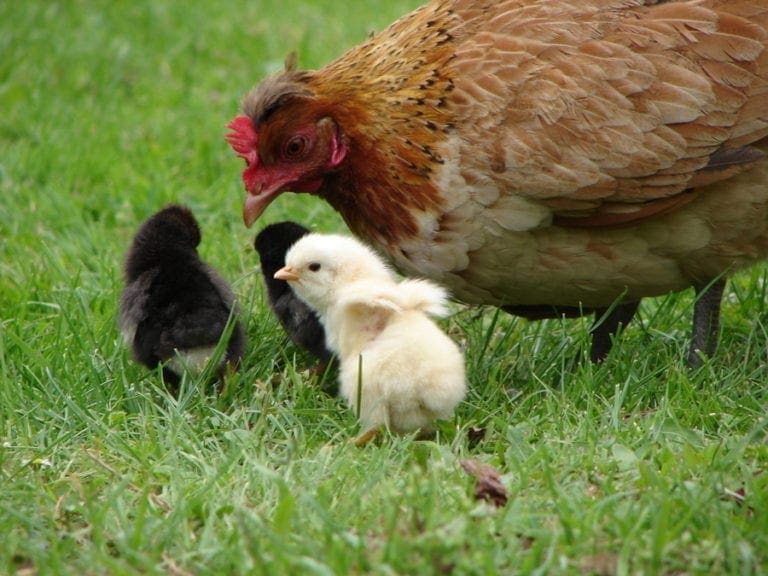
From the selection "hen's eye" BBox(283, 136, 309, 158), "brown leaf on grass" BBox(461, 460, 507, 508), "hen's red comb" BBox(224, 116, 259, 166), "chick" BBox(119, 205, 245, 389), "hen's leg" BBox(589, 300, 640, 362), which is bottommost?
"hen's leg" BBox(589, 300, 640, 362)

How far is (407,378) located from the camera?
379 cm

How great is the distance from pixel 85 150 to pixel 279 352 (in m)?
2.89

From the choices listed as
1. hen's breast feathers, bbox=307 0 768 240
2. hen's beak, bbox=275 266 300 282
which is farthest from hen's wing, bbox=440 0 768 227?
hen's beak, bbox=275 266 300 282

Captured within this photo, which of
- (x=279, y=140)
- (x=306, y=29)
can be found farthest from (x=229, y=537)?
(x=306, y=29)

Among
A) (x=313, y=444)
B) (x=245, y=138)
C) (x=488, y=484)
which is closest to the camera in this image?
(x=488, y=484)

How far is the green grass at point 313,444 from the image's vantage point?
10.1 feet

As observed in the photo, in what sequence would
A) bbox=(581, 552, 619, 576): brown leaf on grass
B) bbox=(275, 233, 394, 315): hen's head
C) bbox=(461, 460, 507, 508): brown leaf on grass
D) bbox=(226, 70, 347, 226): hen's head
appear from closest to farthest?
1. bbox=(581, 552, 619, 576): brown leaf on grass
2. bbox=(461, 460, 507, 508): brown leaf on grass
3. bbox=(275, 233, 394, 315): hen's head
4. bbox=(226, 70, 347, 226): hen's head

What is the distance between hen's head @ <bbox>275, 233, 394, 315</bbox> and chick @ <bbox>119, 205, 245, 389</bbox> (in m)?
0.31

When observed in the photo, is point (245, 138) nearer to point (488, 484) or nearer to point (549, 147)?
point (549, 147)

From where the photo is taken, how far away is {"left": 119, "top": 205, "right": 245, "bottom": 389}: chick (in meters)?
4.34

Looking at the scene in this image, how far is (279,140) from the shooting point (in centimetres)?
448

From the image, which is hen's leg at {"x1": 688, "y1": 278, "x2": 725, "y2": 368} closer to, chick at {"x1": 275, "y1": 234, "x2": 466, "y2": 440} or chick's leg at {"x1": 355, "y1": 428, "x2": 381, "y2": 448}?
chick at {"x1": 275, "y1": 234, "x2": 466, "y2": 440}

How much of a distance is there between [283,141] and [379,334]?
949 mm

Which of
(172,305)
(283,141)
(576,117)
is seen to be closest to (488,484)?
(576,117)
